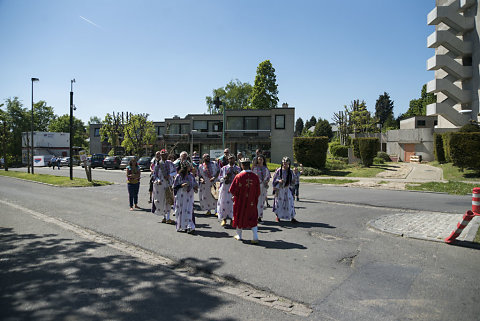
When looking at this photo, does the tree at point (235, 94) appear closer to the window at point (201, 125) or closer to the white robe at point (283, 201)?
the window at point (201, 125)

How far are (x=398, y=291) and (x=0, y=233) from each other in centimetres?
858

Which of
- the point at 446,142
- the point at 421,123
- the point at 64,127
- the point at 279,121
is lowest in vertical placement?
the point at 446,142

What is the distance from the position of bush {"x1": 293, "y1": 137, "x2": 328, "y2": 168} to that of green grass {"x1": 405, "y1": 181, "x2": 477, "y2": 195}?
26.8ft

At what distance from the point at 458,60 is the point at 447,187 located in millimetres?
29733

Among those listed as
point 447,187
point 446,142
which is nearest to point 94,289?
point 447,187

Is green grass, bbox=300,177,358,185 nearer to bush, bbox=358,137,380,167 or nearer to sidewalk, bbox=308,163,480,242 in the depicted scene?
bush, bbox=358,137,380,167

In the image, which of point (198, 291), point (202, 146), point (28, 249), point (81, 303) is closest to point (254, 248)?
point (198, 291)

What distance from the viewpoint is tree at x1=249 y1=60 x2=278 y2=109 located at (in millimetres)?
60906

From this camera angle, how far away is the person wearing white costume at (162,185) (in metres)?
9.11

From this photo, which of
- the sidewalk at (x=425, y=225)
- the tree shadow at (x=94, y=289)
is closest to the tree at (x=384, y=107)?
the sidewalk at (x=425, y=225)

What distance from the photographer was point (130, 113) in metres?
54.6

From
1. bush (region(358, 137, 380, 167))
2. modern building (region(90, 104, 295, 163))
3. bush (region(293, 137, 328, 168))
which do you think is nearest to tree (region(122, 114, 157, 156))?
modern building (region(90, 104, 295, 163))

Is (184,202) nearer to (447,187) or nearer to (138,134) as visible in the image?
(447,187)

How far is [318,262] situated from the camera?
5598 mm
